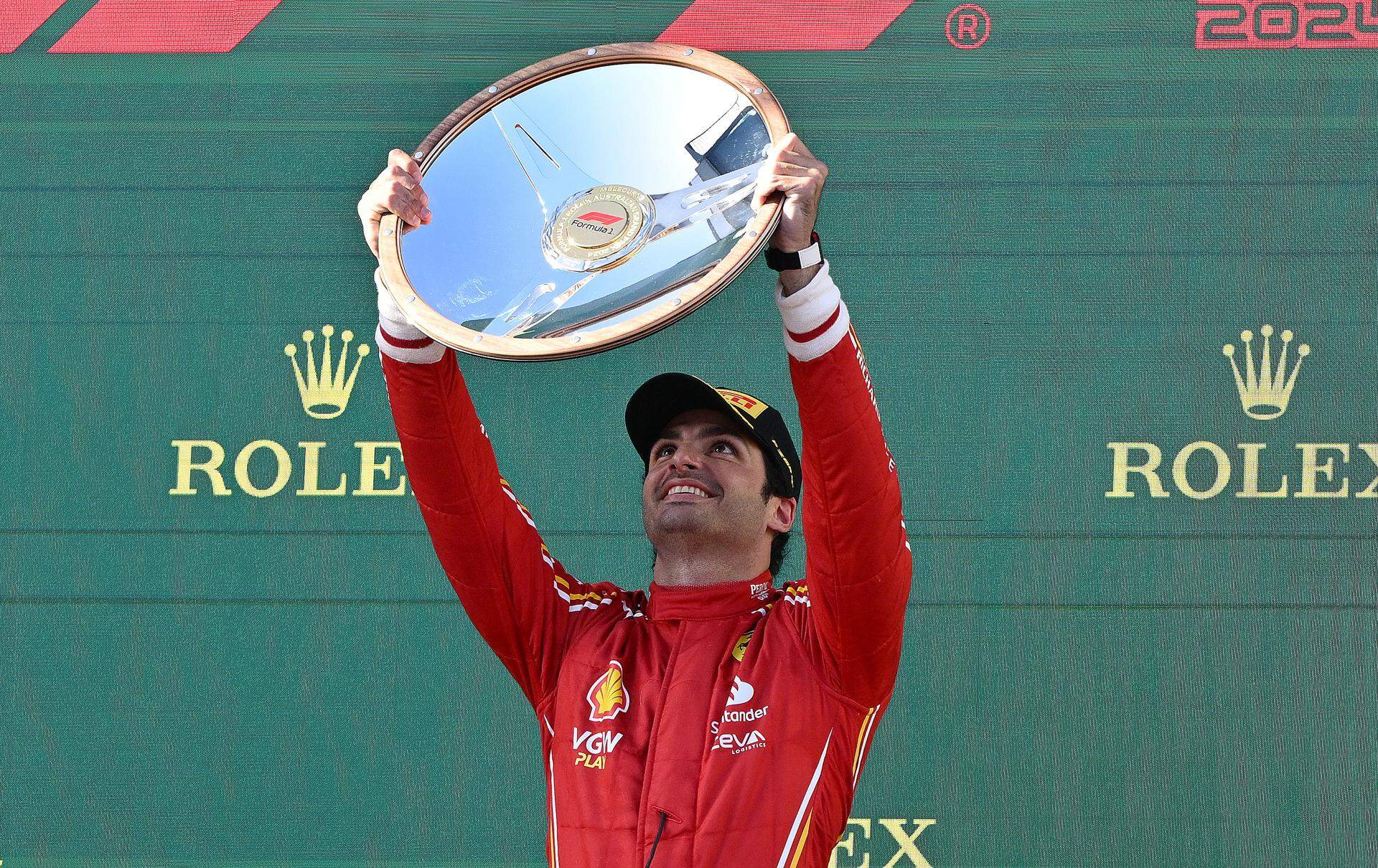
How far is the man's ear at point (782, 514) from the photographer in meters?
1.89

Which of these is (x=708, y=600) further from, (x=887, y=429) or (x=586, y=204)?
(x=887, y=429)

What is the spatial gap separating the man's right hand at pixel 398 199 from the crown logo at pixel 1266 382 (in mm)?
1349

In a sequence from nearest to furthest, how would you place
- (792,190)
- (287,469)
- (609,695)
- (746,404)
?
(792,190)
(609,695)
(746,404)
(287,469)

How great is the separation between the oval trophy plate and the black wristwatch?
4cm

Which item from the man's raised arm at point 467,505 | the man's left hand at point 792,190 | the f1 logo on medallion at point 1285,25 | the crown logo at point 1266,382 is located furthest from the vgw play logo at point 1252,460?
the man's left hand at point 792,190

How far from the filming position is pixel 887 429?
241 cm

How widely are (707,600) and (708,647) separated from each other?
2.3 inches

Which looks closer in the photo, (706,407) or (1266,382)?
(706,407)

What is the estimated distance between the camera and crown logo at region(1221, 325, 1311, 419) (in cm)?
236

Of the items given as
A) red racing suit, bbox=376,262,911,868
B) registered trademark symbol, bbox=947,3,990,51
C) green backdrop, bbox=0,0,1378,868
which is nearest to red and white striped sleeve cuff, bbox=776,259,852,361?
red racing suit, bbox=376,262,911,868

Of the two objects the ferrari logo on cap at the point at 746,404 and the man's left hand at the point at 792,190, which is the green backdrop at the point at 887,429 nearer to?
the ferrari logo on cap at the point at 746,404

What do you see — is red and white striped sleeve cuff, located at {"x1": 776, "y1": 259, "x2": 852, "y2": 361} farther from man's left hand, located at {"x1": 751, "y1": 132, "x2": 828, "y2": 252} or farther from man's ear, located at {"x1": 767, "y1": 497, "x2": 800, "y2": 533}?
man's ear, located at {"x1": 767, "y1": 497, "x2": 800, "y2": 533}

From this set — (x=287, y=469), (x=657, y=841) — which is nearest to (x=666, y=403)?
(x=657, y=841)

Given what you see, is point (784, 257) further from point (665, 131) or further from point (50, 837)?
point (50, 837)
